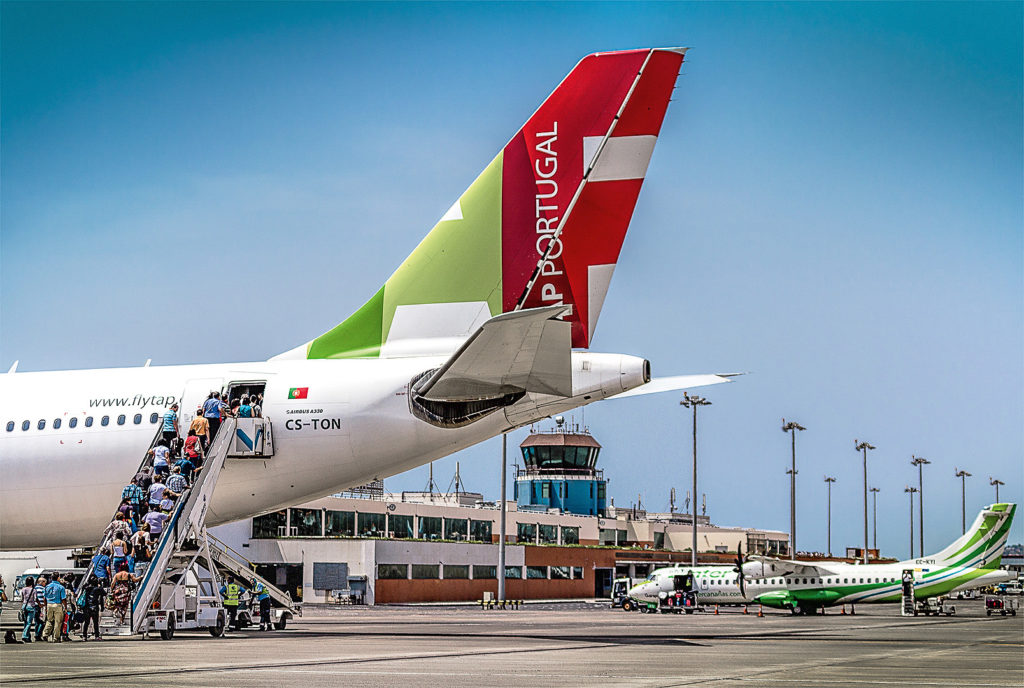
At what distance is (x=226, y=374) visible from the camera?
2417 centimetres

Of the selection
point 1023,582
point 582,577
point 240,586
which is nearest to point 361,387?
point 240,586

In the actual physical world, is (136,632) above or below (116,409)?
below

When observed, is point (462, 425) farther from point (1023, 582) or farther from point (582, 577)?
point (1023, 582)

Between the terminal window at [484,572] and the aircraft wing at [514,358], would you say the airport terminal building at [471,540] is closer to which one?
the terminal window at [484,572]

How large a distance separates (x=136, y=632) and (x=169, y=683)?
29.7 feet

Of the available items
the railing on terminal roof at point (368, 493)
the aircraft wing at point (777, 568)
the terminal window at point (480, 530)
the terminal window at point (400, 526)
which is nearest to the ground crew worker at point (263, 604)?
the aircraft wing at point (777, 568)

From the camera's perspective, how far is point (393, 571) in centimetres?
6325

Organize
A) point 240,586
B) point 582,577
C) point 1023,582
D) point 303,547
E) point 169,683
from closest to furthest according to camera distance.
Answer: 1. point 169,683
2. point 240,586
3. point 303,547
4. point 582,577
5. point 1023,582

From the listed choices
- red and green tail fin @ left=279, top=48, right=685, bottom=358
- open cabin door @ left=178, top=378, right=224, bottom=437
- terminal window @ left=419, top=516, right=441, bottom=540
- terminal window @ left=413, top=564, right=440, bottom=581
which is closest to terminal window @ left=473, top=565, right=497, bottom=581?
terminal window @ left=419, top=516, right=441, bottom=540

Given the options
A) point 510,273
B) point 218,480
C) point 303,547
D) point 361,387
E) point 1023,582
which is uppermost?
point 510,273

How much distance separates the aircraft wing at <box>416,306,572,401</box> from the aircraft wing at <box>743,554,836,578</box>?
36.5 m

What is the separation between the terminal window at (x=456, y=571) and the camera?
69.0 m

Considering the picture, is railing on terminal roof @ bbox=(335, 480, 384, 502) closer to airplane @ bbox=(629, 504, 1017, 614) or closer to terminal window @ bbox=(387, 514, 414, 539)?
terminal window @ bbox=(387, 514, 414, 539)

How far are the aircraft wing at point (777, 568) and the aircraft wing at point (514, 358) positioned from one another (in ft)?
120
